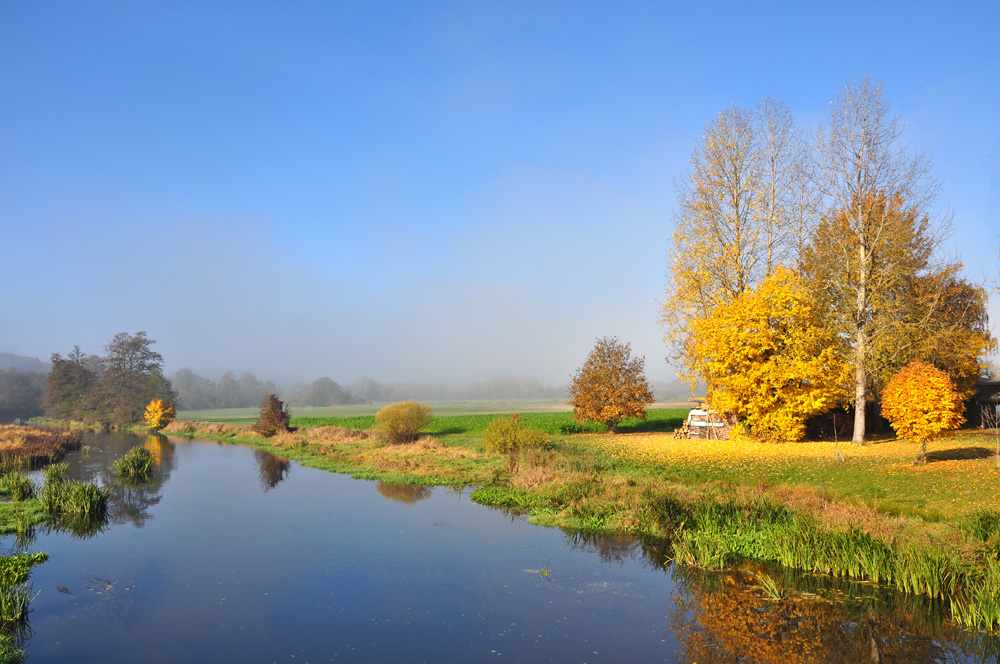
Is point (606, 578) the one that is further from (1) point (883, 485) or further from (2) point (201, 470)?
(2) point (201, 470)

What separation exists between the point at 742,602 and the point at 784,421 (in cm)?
1825

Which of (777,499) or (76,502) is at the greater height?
(777,499)

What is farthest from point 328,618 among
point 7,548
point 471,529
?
point 7,548

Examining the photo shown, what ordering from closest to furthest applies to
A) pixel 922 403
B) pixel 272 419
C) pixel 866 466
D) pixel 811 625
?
pixel 811 625 < pixel 922 403 < pixel 866 466 < pixel 272 419

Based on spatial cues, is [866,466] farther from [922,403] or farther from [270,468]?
[270,468]

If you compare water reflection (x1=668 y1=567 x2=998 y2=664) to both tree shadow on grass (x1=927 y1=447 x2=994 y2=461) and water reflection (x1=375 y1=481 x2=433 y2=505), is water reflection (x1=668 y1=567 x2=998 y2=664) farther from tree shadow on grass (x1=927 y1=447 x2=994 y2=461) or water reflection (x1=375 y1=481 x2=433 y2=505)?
tree shadow on grass (x1=927 y1=447 x2=994 y2=461)

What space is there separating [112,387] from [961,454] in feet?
272

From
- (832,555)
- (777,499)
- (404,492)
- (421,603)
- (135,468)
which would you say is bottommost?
(135,468)

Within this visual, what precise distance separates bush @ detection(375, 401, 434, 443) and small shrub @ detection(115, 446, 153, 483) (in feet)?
Answer: 43.2

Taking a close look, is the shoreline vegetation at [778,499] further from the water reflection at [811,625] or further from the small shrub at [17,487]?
the small shrub at [17,487]

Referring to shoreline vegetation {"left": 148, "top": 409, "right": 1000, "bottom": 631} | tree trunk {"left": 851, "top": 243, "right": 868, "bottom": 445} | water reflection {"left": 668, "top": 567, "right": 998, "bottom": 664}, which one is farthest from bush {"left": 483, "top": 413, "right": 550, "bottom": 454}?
water reflection {"left": 668, "top": 567, "right": 998, "bottom": 664}

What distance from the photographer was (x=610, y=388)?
38.9m

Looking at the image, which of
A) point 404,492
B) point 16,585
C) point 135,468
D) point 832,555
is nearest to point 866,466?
point 832,555

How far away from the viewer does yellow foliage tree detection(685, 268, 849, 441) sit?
2733 centimetres
